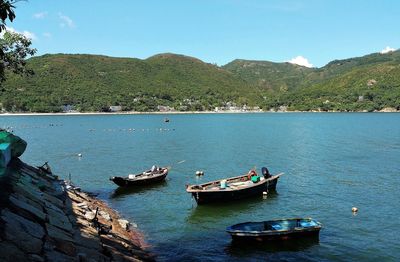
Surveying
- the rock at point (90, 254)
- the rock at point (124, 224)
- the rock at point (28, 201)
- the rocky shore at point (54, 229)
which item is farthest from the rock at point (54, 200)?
the rock at point (90, 254)

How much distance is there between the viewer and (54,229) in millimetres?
20000

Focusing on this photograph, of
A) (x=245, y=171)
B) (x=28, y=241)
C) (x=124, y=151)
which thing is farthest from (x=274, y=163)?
(x=28, y=241)

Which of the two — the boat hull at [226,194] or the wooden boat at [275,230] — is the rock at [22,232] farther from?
the boat hull at [226,194]

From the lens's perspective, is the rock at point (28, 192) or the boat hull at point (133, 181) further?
the boat hull at point (133, 181)

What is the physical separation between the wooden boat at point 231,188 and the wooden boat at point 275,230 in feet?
28.5

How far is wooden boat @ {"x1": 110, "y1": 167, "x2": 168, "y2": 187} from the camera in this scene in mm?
41625

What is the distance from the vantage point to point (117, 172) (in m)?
54.4

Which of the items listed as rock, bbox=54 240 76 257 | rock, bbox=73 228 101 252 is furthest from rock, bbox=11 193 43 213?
rock, bbox=54 240 76 257

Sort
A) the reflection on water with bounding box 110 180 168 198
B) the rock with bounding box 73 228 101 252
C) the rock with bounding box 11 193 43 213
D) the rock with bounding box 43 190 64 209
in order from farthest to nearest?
the reflection on water with bounding box 110 180 168 198 < the rock with bounding box 43 190 64 209 < the rock with bounding box 11 193 43 213 < the rock with bounding box 73 228 101 252

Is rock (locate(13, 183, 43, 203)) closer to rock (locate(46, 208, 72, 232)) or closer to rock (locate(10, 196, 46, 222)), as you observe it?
rock (locate(46, 208, 72, 232))

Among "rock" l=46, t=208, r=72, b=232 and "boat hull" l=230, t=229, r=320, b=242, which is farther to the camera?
"boat hull" l=230, t=229, r=320, b=242

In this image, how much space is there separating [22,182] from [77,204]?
157 inches

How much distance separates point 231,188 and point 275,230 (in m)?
11.2

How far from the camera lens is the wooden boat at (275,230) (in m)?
24.8
